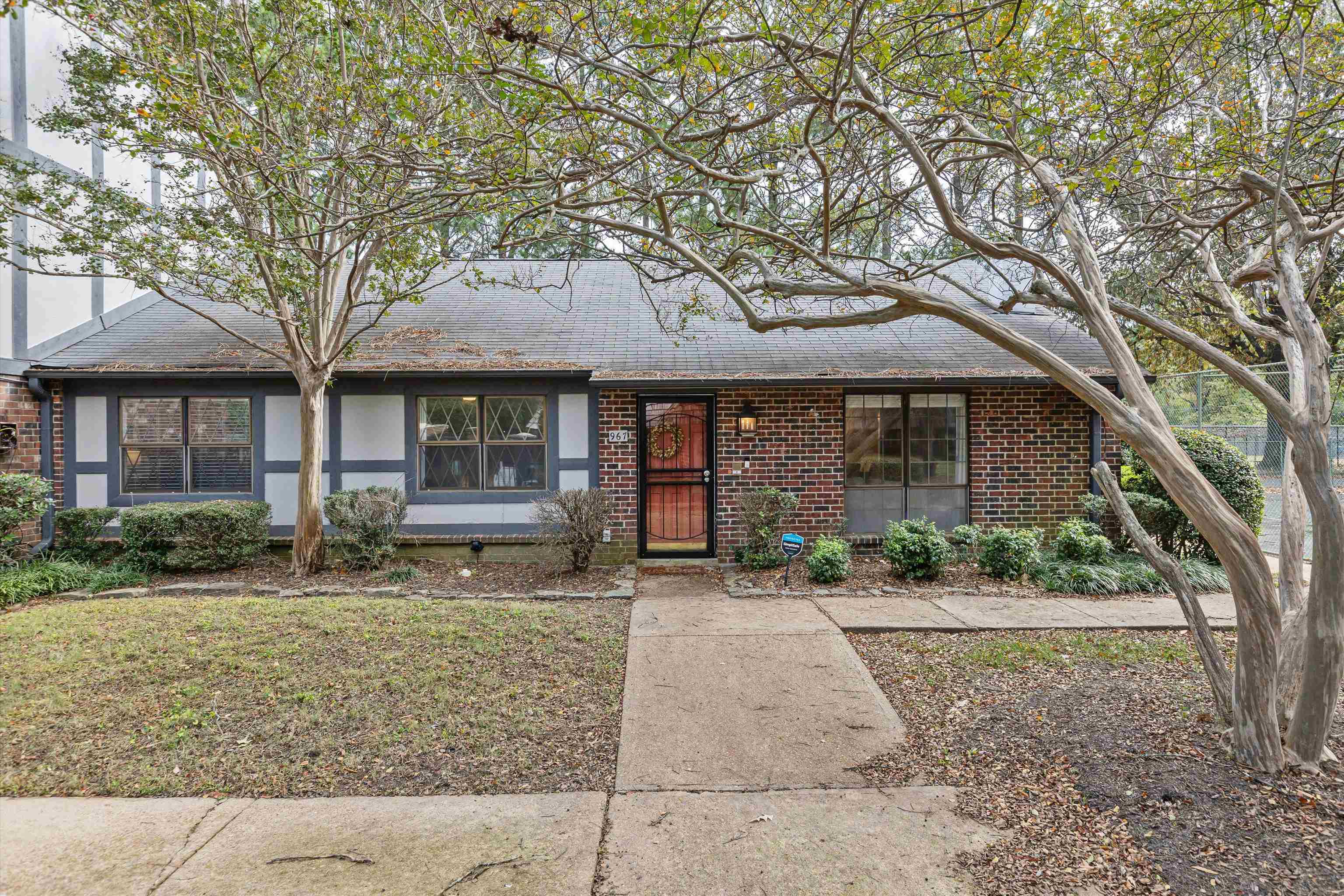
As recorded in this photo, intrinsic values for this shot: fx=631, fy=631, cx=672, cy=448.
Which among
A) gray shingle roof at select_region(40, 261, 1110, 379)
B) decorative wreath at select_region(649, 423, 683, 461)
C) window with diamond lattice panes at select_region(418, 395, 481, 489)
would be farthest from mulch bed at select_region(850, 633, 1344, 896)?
window with diamond lattice panes at select_region(418, 395, 481, 489)

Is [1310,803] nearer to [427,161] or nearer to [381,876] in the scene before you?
[381,876]

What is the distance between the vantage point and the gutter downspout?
7684 mm

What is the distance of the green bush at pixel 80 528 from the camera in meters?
7.39

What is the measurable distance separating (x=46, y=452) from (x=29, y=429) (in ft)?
1.01

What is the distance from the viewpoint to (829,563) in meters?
6.95

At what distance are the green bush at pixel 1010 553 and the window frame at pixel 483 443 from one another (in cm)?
524

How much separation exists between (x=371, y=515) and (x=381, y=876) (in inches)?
219

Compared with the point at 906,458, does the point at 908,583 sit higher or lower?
lower

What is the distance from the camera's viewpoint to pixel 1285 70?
11.6ft

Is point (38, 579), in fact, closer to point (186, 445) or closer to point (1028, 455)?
point (186, 445)

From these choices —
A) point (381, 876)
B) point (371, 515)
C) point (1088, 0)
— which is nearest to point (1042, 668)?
point (381, 876)

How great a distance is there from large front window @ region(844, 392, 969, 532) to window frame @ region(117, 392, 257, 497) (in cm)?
759

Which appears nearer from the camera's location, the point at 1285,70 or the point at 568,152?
the point at 1285,70

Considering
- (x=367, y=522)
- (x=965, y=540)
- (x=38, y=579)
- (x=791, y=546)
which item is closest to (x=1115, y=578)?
(x=965, y=540)
